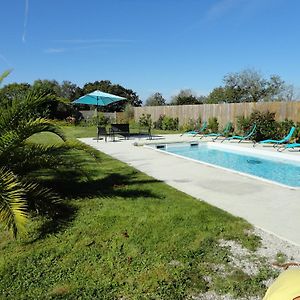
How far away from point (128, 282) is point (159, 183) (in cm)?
422

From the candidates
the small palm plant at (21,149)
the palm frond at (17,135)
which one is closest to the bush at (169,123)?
the small palm plant at (21,149)

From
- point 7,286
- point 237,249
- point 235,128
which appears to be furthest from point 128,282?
point 235,128

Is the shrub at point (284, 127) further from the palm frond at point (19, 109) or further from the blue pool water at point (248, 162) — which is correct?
the palm frond at point (19, 109)

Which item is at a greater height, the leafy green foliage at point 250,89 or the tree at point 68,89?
the tree at point 68,89

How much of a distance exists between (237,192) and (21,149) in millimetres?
4330

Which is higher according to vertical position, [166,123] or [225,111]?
[225,111]

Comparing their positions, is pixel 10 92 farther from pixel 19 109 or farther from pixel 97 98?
pixel 97 98

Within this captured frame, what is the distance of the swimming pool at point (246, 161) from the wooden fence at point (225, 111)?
442 cm

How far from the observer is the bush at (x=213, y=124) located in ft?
68.6

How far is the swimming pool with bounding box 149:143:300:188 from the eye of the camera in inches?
391

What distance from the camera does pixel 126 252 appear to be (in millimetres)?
3963

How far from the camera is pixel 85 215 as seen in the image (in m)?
5.25

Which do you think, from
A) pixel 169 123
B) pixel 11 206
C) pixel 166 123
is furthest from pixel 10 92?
pixel 166 123

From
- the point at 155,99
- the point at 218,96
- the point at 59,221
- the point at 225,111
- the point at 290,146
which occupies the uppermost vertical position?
the point at 155,99
